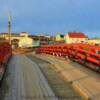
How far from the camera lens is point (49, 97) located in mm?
14195

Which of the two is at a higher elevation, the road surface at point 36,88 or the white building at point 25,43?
the road surface at point 36,88

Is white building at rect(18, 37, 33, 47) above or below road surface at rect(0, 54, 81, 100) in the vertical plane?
below

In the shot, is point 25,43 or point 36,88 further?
point 25,43

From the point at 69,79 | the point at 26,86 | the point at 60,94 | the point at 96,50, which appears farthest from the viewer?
the point at 96,50

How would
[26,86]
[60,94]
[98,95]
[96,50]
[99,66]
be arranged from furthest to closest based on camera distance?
[96,50]
[99,66]
[26,86]
[60,94]
[98,95]

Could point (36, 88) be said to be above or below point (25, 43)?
above

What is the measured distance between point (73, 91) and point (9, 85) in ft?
10.4

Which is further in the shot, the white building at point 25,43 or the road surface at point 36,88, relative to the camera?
the white building at point 25,43

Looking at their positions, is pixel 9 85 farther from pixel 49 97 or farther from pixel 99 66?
pixel 99 66

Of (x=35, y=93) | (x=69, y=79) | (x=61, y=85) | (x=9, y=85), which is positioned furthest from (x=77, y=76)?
(x=35, y=93)

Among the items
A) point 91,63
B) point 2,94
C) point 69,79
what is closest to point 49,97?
point 2,94

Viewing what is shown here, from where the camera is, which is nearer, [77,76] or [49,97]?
[49,97]

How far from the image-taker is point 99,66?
813 inches

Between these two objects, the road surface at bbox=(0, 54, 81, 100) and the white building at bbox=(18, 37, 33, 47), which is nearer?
the road surface at bbox=(0, 54, 81, 100)
